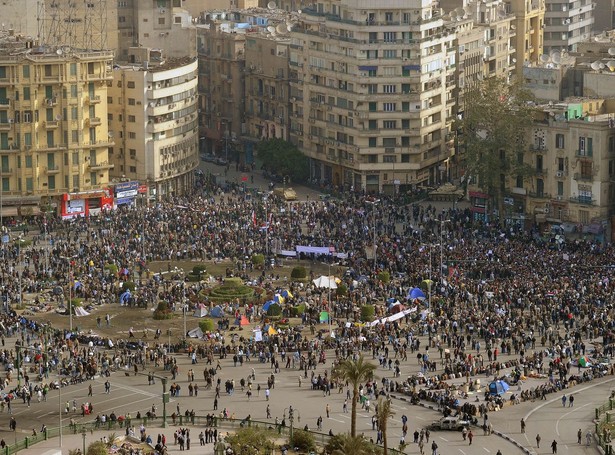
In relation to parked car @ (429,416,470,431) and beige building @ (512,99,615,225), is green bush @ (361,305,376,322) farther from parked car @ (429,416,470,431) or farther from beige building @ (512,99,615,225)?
beige building @ (512,99,615,225)

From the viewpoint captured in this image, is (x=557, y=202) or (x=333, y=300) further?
(x=557, y=202)

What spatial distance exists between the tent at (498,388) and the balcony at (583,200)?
154 feet

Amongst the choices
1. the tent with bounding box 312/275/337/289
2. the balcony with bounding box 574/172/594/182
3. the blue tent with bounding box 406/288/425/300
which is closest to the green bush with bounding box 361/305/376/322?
the blue tent with bounding box 406/288/425/300

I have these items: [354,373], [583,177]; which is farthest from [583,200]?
[354,373]

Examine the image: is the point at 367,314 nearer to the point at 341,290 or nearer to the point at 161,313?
the point at 341,290

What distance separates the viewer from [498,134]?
7687 inches

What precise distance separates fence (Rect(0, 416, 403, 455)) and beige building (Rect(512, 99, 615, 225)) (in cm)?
5901

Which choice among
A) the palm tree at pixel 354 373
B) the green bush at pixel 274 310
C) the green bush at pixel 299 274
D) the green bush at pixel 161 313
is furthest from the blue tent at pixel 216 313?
the palm tree at pixel 354 373

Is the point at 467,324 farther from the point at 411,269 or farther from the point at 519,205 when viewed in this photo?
the point at 519,205

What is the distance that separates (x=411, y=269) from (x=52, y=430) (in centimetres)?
4849

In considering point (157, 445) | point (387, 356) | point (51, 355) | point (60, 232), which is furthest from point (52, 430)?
point (60, 232)

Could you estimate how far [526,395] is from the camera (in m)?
147

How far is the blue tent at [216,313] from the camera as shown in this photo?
6678 inches

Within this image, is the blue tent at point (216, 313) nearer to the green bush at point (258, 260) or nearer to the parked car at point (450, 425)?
the green bush at point (258, 260)
